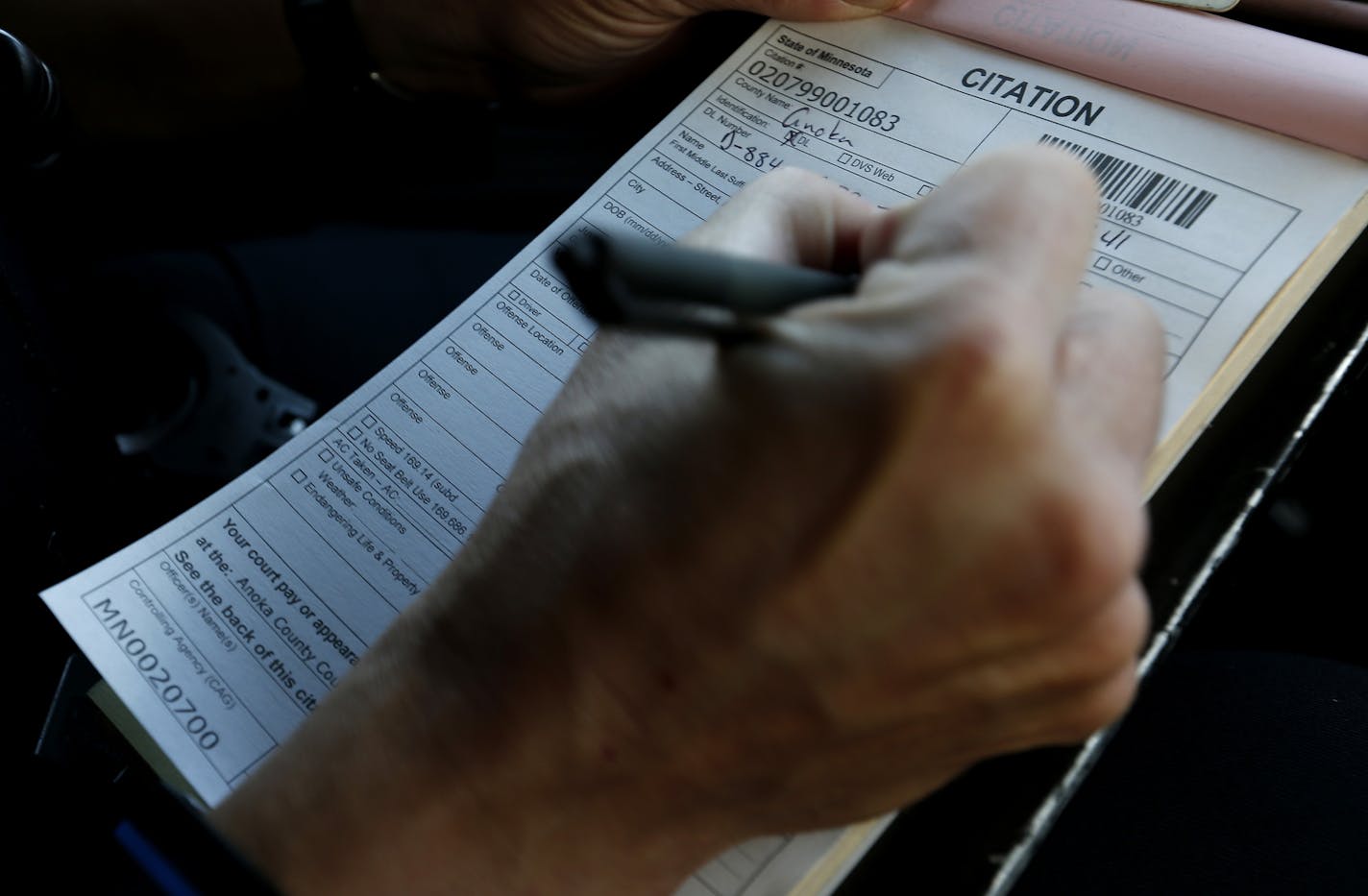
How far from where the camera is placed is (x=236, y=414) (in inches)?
28.9

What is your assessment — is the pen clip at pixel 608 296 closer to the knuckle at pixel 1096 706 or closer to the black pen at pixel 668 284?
the black pen at pixel 668 284

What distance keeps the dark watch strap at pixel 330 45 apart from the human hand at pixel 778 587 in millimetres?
516

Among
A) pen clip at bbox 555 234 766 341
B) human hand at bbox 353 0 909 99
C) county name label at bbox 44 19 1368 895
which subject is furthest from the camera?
human hand at bbox 353 0 909 99

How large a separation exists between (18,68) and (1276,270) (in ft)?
2.20

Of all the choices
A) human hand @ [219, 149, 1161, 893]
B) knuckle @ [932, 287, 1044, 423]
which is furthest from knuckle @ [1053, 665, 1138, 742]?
knuckle @ [932, 287, 1044, 423]

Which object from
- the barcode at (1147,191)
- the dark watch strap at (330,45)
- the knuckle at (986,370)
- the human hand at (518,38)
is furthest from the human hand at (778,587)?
the dark watch strap at (330,45)

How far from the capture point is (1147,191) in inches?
16.8

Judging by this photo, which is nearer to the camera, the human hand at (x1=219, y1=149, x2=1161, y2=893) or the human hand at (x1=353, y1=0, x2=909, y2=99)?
the human hand at (x1=219, y1=149, x2=1161, y2=893)

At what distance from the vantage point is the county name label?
0.40 meters

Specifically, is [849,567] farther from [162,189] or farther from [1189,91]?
[162,189]

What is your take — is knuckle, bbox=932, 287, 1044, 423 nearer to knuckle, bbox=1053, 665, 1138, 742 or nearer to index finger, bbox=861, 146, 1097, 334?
index finger, bbox=861, 146, 1097, 334

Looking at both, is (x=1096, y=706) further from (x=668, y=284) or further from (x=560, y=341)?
(x=560, y=341)

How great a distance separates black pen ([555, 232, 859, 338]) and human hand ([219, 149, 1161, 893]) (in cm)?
Result: 1

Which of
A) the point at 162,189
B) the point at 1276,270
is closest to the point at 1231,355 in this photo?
the point at 1276,270
